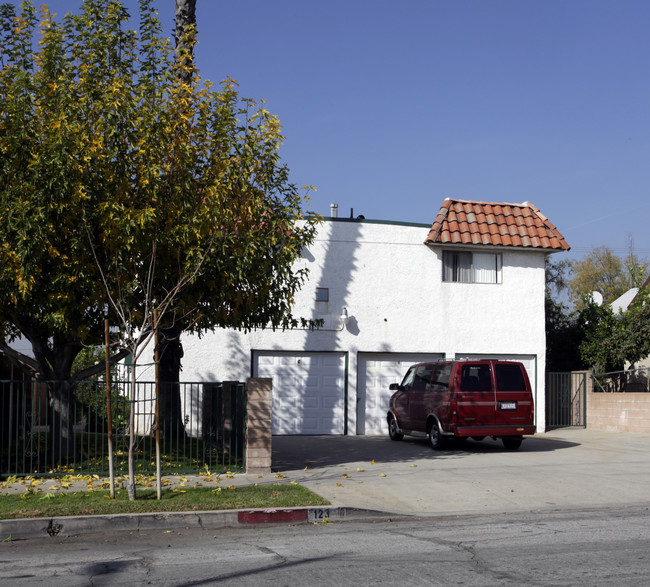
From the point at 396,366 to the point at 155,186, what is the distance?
12180mm

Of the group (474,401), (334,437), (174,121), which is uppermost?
(174,121)

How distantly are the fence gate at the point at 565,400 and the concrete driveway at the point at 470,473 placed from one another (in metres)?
3.81

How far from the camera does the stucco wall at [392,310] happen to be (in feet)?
71.4

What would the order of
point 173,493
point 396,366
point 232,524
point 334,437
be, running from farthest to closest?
point 396,366 < point 334,437 < point 173,493 < point 232,524

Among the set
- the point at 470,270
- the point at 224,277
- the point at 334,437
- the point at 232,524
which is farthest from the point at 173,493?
the point at 470,270

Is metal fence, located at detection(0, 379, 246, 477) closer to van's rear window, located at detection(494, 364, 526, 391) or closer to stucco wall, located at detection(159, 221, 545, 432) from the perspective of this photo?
van's rear window, located at detection(494, 364, 526, 391)

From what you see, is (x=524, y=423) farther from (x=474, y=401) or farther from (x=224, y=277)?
(x=224, y=277)

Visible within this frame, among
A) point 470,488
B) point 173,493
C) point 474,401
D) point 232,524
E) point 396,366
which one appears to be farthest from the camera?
point 396,366

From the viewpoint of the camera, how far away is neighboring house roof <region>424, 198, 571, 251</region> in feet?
75.1

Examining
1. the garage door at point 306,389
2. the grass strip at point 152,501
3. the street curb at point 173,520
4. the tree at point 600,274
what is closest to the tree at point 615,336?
the garage door at point 306,389

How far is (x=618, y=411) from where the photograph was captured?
74.2ft

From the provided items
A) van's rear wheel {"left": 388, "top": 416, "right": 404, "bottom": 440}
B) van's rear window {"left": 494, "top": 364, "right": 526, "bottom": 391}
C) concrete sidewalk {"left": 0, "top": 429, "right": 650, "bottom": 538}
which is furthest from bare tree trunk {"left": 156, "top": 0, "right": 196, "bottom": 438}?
van's rear window {"left": 494, "top": 364, "right": 526, "bottom": 391}

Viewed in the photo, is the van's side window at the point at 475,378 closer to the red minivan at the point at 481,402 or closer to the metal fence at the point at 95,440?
the red minivan at the point at 481,402

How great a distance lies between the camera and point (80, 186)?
11625 mm
